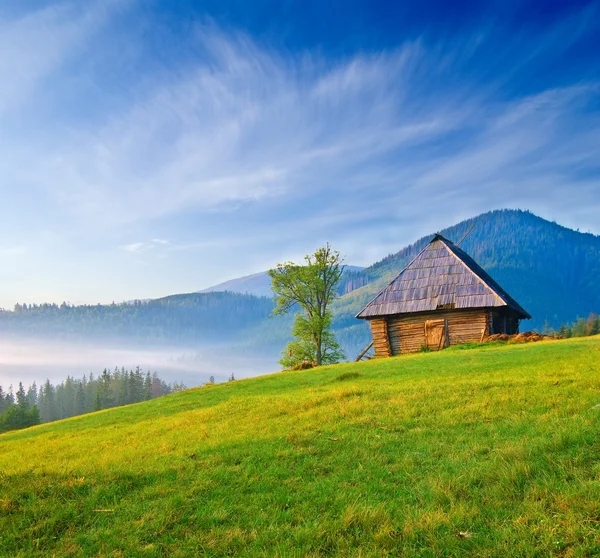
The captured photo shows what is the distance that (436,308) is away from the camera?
3064 cm

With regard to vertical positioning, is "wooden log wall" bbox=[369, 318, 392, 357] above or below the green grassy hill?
above

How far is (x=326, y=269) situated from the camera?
51719mm

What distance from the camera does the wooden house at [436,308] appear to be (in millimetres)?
30141

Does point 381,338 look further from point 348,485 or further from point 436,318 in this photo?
point 348,485

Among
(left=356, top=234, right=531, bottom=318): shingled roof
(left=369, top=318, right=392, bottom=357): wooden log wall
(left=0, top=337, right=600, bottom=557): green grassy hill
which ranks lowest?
(left=0, top=337, right=600, bottom=557): green grassy hill

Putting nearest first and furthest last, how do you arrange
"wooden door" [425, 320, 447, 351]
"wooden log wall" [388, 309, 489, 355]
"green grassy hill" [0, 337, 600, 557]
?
"green grassy hill" [0, 337, 600, 557] < "wooden log wall" [388, 309, 489, 355] < "wooden door" [425, 320, 447, 351]

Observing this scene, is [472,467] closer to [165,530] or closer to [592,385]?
[165,530]

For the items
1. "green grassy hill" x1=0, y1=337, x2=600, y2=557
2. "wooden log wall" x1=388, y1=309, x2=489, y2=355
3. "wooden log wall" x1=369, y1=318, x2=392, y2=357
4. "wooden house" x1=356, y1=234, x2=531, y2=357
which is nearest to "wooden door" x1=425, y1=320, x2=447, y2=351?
"wooden house" x1=356, y1=234, x2=531, y2=357

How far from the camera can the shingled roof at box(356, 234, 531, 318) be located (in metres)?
30.2

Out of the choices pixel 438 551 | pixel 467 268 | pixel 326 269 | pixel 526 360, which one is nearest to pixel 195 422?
pixel 438 551

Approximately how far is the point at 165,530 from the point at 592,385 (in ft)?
33.8

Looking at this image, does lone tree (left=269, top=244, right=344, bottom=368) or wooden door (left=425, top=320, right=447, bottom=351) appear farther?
lone tree (left=269, top=244, right=344, bottom=368)

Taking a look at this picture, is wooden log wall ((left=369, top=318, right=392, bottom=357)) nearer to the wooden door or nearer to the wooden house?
the wooden house

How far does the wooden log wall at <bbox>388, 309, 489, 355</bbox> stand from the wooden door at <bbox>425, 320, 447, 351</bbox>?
1.09ft
